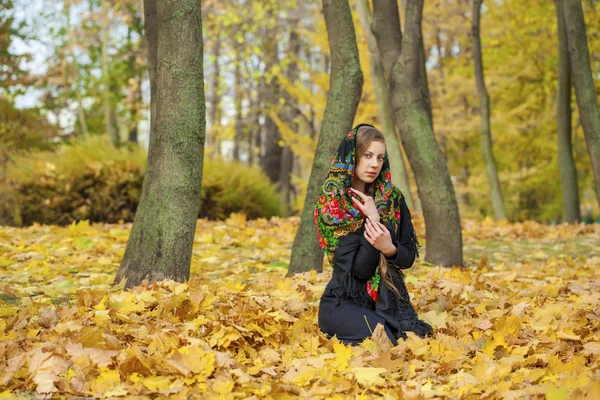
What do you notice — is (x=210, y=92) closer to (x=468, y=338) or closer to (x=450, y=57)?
(x=450, y=57)

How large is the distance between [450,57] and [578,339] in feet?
55.1

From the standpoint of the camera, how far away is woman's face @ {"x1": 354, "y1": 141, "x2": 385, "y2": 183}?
12.2ft

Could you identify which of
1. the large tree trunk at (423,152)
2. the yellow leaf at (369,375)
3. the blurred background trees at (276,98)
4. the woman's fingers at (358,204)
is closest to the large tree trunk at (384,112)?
the blurred background trees at (276,98)

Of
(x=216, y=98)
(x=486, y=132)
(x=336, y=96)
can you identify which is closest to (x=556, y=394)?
(x=336, y=96)

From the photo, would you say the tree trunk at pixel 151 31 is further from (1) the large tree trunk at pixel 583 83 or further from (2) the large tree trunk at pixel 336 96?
(1) the large tree trunk at pixel 583 83

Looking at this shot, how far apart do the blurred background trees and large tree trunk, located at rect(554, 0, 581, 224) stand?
247mm

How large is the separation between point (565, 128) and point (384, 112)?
3.38 metres

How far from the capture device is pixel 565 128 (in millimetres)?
11461

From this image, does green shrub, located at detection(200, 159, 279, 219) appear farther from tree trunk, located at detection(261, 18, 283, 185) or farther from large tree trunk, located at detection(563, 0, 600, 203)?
large tree trunk, located at detection(563, 0, 600, 203)

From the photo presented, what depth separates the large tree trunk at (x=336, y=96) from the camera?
5738 mm

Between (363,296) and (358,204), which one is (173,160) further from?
(363,296)

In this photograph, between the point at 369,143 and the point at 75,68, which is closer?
the point at 369,143

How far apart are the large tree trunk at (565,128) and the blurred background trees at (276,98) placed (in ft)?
A: 0.81

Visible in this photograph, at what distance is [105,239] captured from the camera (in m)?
7.64
